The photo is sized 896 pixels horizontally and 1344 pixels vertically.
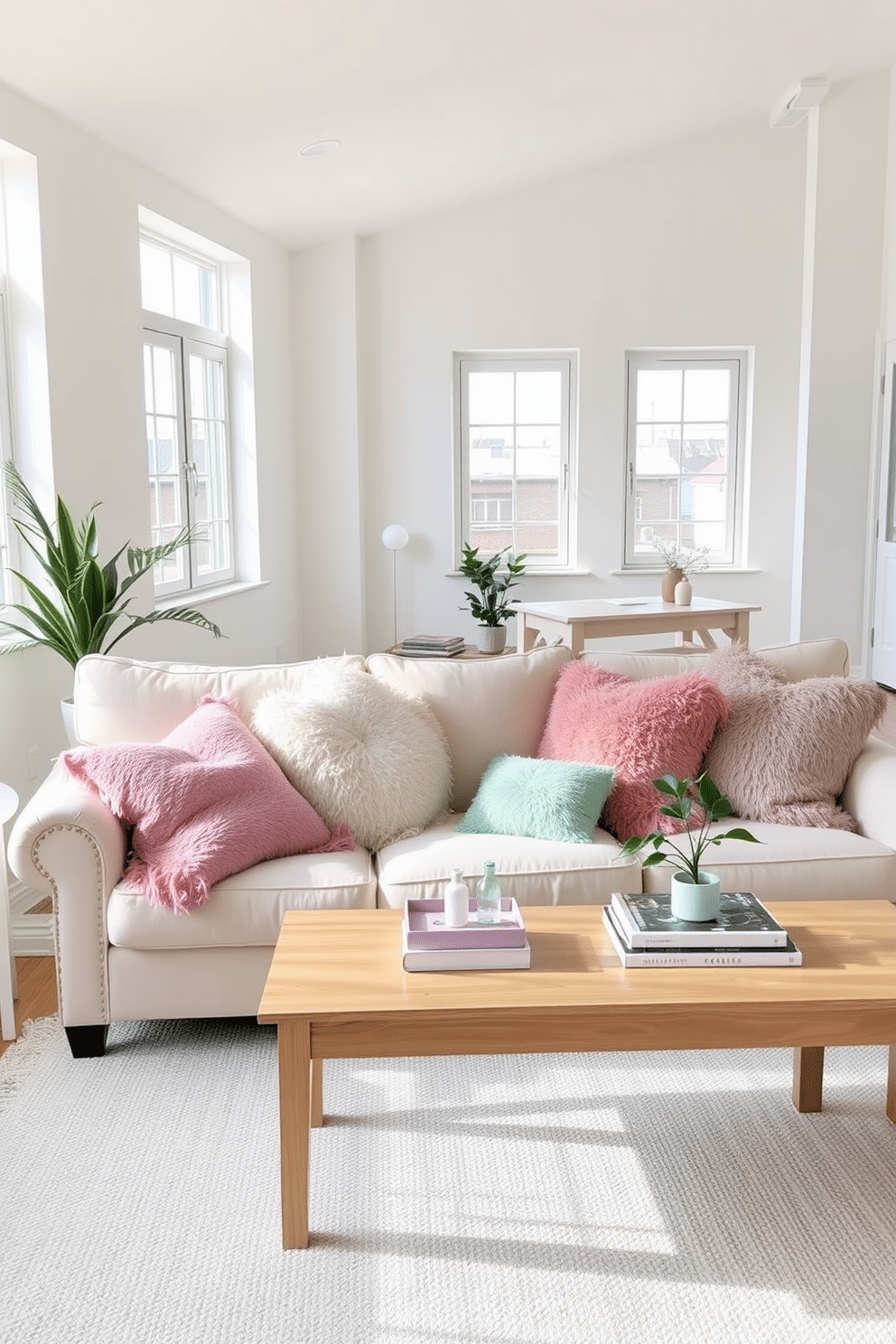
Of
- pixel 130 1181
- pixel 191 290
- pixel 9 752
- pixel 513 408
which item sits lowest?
pixel 130 1181

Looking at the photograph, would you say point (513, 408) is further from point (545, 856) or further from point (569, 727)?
point (545, 856)

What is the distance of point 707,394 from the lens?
7570 millimetres

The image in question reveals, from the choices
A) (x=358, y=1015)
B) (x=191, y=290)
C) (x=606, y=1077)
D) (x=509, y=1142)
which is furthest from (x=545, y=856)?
(x=191, y=290)

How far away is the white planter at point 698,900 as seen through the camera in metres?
2.08

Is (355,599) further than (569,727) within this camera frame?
Yes

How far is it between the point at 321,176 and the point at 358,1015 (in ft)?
16.9

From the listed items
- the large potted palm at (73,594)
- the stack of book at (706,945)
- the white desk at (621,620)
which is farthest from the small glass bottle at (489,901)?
the white desk at (621,620)

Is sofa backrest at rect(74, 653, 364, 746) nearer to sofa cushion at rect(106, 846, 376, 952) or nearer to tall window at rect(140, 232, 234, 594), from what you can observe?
sofa cushion at rect(106, 846, 376, 952)

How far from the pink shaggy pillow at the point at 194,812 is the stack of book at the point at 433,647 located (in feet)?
10.4

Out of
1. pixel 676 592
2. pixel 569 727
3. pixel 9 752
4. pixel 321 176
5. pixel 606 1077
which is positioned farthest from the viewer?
pixel 321 176

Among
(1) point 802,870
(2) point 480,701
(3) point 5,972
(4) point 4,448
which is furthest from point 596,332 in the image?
(3) point 5,972

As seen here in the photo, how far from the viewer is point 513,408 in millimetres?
7590

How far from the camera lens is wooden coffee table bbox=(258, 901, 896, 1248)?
6.08ft

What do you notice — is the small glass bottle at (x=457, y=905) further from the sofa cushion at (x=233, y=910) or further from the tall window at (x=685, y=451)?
the tall window at (x=685, y=451)
